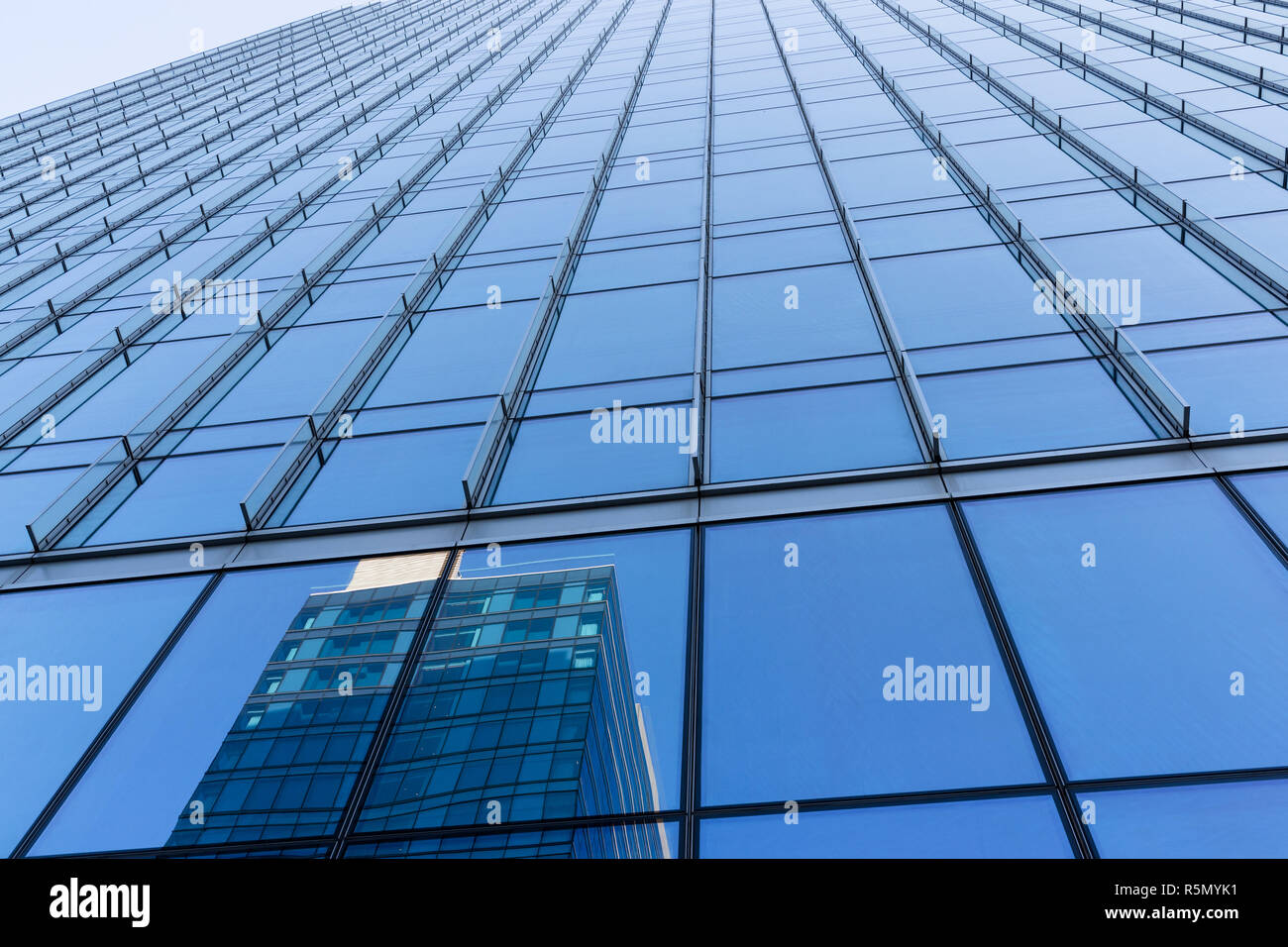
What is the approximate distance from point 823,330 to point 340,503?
6.91 meters

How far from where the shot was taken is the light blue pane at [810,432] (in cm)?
1005

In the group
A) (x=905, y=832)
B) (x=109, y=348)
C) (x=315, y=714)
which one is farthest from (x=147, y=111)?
(x=905, y=832)

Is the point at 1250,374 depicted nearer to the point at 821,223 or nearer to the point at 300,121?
the point at 821,223

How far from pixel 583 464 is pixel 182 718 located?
16.3 ft

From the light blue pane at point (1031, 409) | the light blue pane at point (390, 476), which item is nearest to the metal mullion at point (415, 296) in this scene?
the light blue pane at point (390, 476)

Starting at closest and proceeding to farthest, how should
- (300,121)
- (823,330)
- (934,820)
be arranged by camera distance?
1. (934,820)
2. (823,330)
3. (300,121)

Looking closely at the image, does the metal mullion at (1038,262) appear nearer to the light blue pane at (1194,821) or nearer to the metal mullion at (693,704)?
the light blue pane at (1194,821)

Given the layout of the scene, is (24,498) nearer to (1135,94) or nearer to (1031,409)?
(1031,409)

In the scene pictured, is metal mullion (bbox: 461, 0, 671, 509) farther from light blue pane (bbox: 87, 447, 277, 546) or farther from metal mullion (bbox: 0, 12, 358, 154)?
metal mullion (bbox: 0, 12, 358, 154)

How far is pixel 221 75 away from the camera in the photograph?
55.4 metres

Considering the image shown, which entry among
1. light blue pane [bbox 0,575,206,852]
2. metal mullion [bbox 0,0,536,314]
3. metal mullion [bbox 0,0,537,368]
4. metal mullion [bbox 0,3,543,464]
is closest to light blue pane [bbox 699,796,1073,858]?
light blue pane [bbox 0,575,206,852]

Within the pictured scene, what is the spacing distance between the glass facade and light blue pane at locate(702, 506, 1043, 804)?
4 cm

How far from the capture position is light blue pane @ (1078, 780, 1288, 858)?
5707 mm
